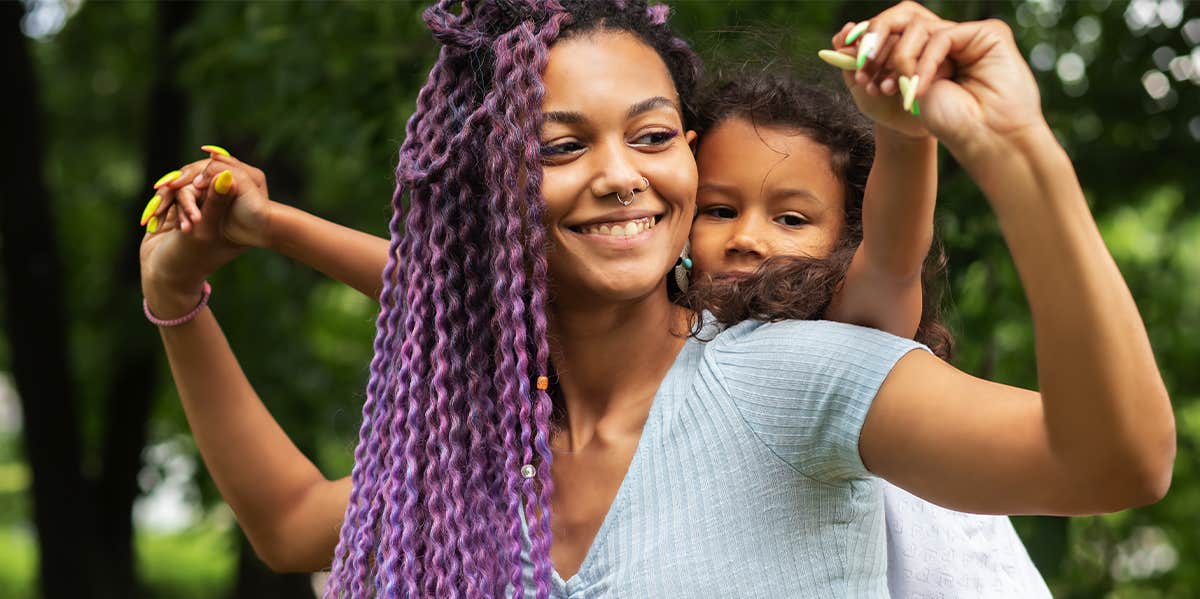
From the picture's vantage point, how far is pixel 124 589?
6.93 m

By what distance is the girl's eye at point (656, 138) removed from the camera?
209 centimetres

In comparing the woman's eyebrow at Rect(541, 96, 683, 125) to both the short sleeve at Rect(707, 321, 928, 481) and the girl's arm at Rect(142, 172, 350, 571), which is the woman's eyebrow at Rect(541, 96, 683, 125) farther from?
the girl's arm at Rect(142, 172, 350, 571)

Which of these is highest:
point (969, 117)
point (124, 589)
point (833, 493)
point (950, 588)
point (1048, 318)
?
point (969, 117)

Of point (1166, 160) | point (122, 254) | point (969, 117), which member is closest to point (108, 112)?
point (122, 254)

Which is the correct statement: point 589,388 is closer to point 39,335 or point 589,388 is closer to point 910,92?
point 910,92

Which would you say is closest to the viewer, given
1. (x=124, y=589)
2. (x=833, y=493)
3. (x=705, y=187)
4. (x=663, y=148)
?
(x=833, y=493)

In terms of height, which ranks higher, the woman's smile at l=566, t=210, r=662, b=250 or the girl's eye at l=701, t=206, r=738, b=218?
the woman's smile at l=566, t=210, r=662, b=250

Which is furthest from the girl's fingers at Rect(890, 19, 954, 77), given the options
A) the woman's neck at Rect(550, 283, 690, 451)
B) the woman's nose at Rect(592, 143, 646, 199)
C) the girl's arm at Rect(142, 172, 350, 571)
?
the girl's arm at Rect(142, 172, 350, 571)

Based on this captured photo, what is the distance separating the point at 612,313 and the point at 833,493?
0.49m

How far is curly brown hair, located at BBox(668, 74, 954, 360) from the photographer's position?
1947mm

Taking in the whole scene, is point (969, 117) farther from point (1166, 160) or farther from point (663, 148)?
point (1166, 160)

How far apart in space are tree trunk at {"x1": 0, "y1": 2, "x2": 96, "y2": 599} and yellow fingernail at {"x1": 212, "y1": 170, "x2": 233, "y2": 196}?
4.13m

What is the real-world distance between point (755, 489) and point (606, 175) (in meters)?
0.52

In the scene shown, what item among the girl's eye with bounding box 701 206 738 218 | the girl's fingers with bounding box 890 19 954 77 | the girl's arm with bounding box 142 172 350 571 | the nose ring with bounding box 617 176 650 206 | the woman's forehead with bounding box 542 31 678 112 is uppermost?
the girl's fingers with bounding box 890 19 954 77
